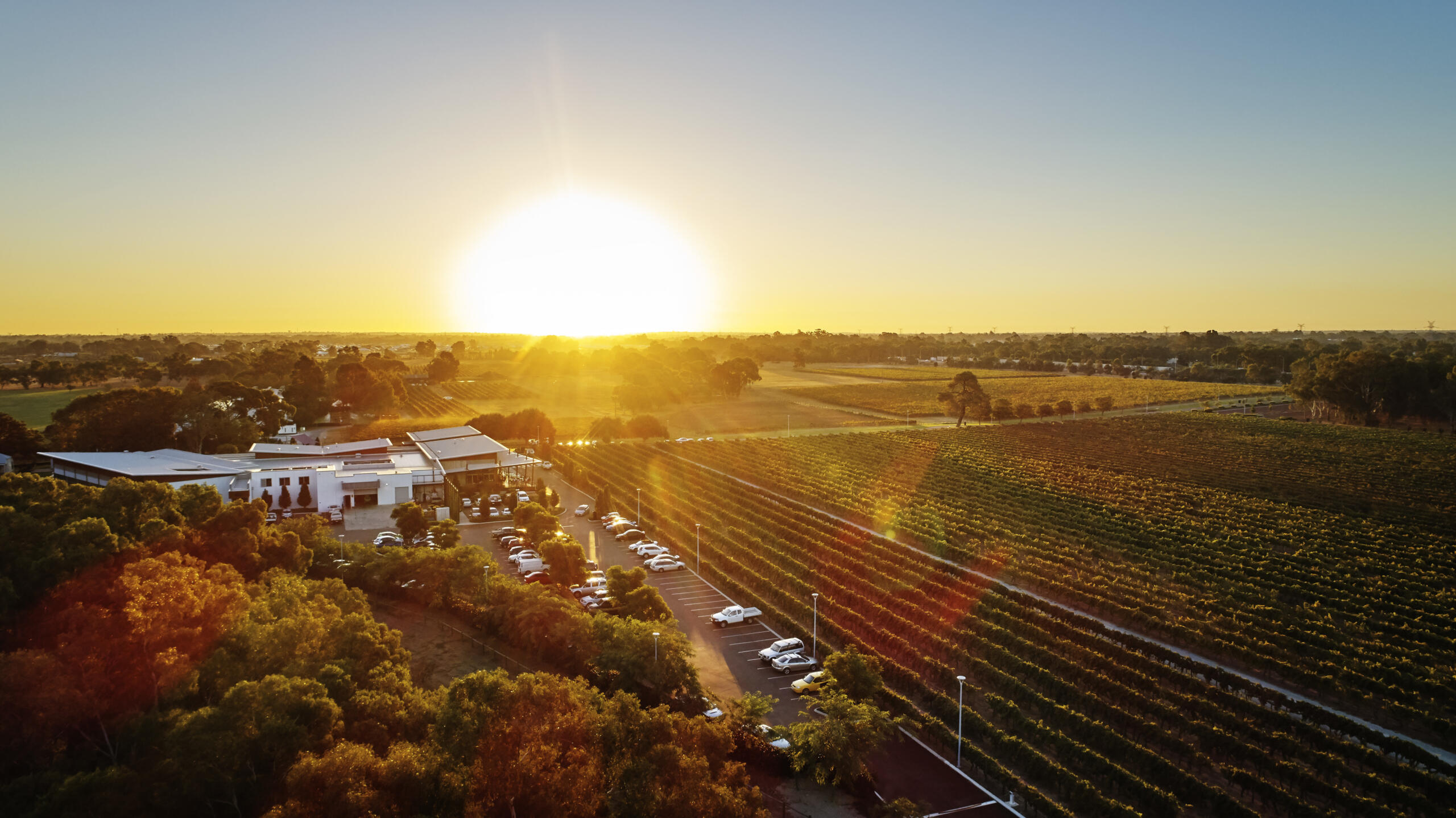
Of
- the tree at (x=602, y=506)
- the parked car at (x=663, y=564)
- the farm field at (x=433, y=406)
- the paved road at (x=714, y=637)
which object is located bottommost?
the paved road at (x=714, y=637)

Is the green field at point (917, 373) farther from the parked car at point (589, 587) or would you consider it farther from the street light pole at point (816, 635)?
the street light pole at point (816, 635)

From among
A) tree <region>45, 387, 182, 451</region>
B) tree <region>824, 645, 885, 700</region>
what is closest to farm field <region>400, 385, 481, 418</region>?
tree <region>45, 387, 182, 451</region>

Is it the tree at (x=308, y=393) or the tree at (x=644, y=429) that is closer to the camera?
the tree at (x=644, y=429)

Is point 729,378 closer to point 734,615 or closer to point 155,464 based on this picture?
point 155,464

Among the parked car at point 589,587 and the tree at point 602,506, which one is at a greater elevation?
the tree at point 602,506

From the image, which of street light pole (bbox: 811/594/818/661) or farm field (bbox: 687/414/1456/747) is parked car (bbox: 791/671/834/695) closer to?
street light pole (bbox: 811/594/818/661)

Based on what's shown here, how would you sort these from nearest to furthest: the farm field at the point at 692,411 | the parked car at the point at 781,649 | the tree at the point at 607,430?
the parked car at the point at 781,649, the tree at the point at 607,430, the farm field at the point at 692,411

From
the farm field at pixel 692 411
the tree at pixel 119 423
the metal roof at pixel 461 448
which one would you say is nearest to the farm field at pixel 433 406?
the farm field at pixel 692 411

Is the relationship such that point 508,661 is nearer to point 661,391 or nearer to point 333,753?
point 333,753
